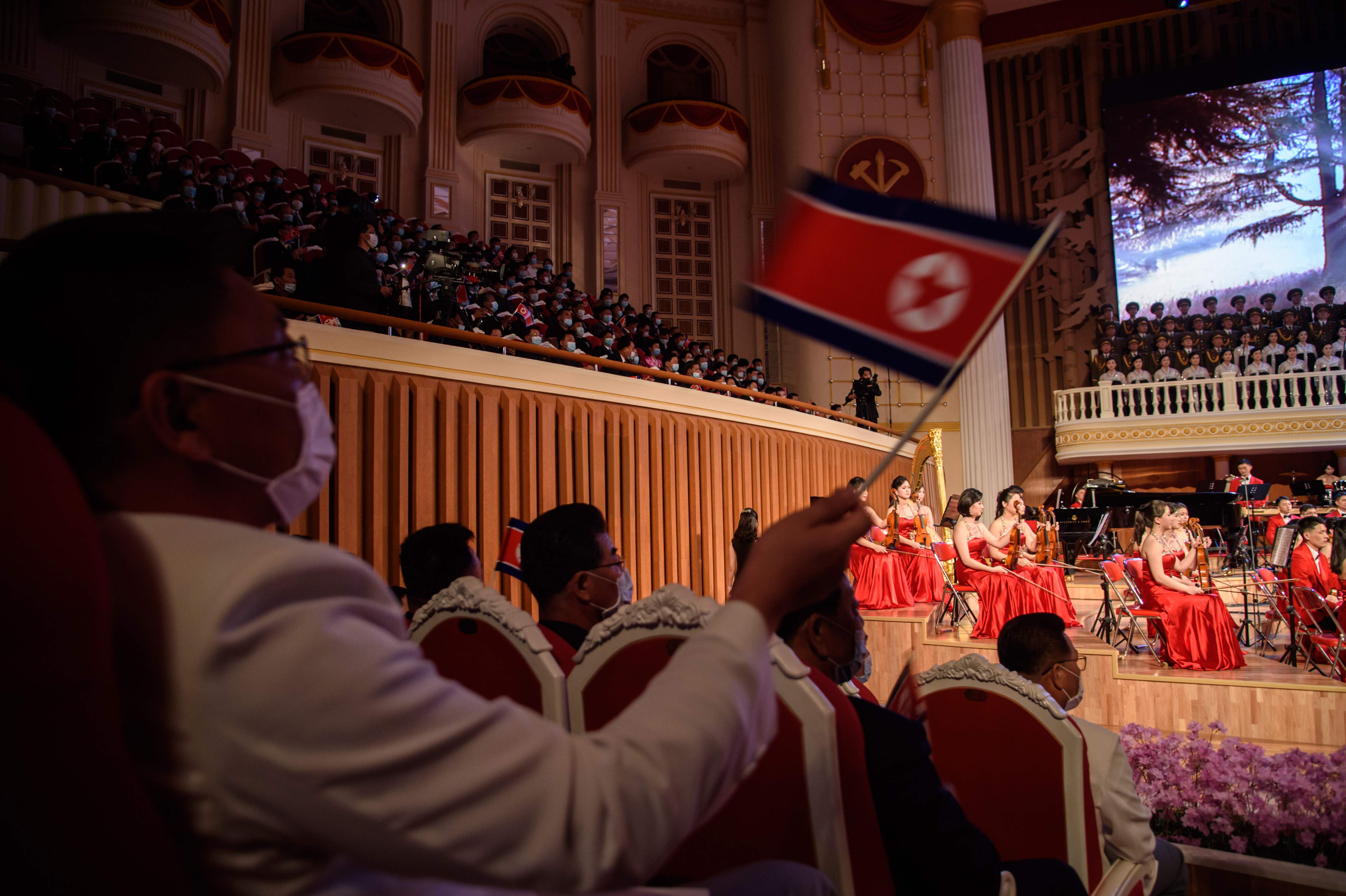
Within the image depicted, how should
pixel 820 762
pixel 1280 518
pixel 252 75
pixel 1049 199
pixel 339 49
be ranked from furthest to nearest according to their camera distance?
pixel 1049 199, pixel 252 75, pixel 339 49, pixel 1280 518, pixel 820 762

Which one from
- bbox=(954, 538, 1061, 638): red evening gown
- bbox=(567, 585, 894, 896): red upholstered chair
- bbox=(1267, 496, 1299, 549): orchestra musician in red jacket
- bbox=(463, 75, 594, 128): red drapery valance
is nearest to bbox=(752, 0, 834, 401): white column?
bbox=(463, 75, 594, 128): red drapery valance


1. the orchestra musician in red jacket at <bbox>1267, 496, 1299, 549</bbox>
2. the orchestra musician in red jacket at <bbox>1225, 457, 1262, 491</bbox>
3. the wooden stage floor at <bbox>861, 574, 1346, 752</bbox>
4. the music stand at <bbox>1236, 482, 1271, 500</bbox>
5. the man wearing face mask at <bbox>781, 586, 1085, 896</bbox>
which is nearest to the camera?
the man wearing face mask at <bbox>781, 586, 1085, 896</bbox>

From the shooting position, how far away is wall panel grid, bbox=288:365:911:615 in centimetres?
568

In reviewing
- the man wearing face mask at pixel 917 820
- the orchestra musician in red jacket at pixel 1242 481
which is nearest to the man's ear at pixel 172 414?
the man wearing face mask at pixel 917 820

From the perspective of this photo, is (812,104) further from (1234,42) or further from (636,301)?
(1234,42)

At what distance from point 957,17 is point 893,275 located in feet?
56.7

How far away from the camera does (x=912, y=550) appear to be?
30.2 ft

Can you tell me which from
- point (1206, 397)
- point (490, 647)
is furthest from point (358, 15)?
point (1206, 397)

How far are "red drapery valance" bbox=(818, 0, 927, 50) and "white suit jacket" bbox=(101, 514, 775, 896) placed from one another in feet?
57.8

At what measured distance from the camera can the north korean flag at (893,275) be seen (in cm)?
127

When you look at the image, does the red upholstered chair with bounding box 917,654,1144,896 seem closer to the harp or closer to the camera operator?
the harp

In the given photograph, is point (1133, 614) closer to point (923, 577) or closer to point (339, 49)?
point (923, 577)

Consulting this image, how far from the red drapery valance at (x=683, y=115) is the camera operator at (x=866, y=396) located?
5.22 metres

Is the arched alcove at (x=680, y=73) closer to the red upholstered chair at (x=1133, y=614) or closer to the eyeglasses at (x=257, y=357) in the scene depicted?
the red upholstered chair at (x=1133, y=614)
